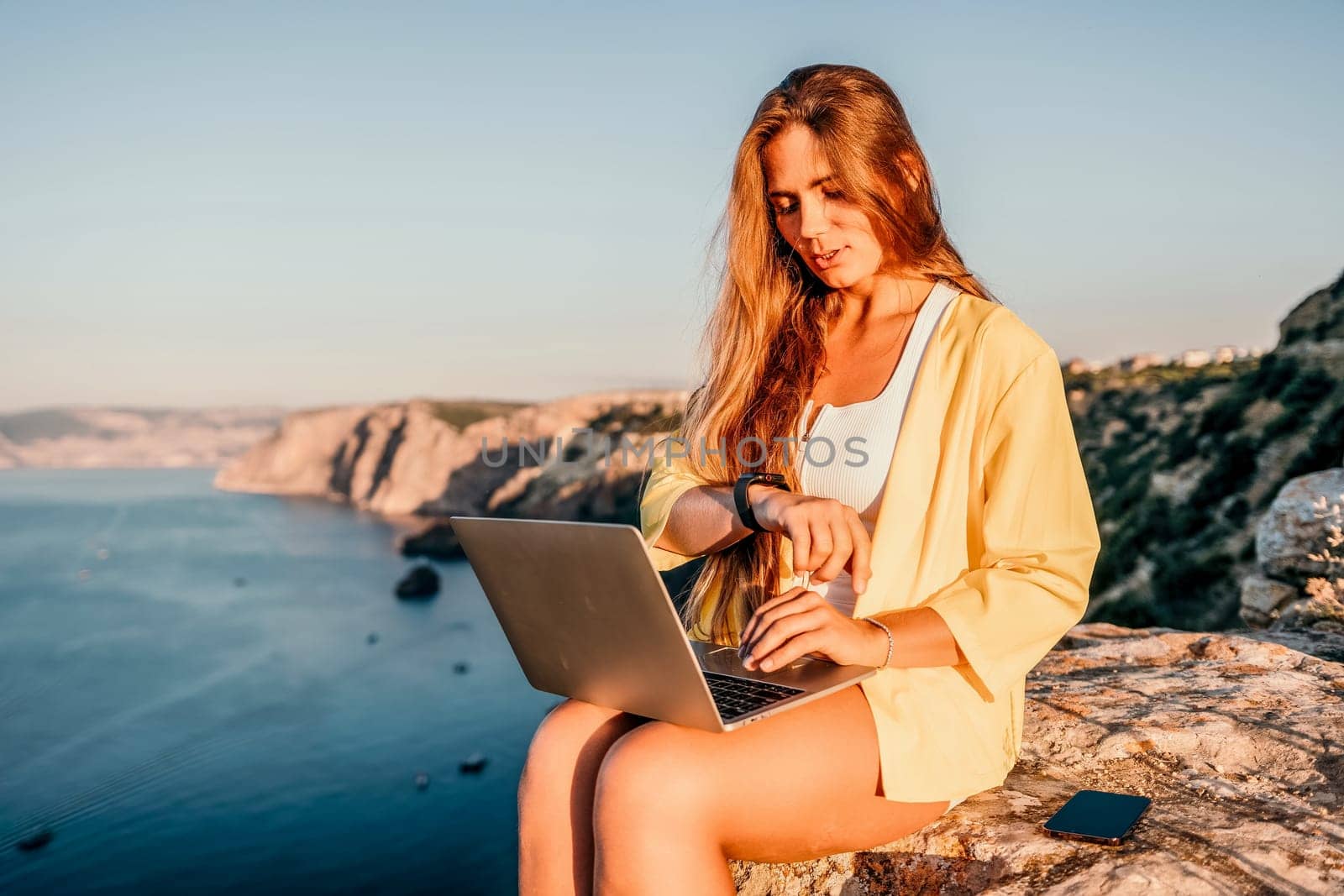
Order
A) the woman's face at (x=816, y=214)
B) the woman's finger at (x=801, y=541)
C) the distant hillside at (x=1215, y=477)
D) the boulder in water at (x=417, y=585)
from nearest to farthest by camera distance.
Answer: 1. the woman's finger at (x=801, y=541)
2. the woman's face at (x=816, y=214)
3. the distant hillside at (x=1215, y=477)
4. the boulder in water at (x=417, y=585)

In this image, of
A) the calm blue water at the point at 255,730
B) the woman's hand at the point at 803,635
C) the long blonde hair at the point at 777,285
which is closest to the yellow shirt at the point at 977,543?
the woman's hand at the point at 803,635

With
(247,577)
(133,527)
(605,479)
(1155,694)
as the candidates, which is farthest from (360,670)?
(133,527)

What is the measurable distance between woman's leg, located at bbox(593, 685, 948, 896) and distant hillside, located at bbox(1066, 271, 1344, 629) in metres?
13.0

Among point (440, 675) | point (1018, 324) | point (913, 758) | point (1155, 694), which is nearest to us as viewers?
point (913, 758)

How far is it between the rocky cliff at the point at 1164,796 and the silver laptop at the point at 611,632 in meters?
0.47

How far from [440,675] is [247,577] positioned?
97.0 ft

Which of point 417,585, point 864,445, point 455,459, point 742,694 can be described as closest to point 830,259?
point 864,445

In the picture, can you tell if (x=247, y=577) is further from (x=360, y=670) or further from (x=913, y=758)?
(x=913, y=758)

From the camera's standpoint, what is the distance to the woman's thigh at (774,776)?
1340 millimetres

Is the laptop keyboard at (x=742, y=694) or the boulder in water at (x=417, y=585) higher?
the laptop keyboard at (x=742, y=694)

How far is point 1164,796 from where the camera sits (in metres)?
1.87

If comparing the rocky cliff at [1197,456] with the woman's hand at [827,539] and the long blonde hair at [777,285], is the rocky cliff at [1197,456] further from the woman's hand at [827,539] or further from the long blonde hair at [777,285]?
the woman's hand at [827,539]

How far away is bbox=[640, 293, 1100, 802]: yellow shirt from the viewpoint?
1.50m

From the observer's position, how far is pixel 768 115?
1.89m
